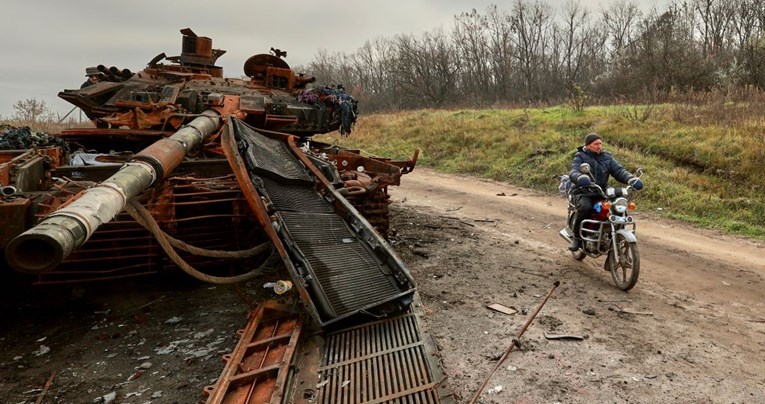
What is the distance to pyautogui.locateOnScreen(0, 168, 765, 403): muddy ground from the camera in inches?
129

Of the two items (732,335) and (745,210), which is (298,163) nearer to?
(732,335)

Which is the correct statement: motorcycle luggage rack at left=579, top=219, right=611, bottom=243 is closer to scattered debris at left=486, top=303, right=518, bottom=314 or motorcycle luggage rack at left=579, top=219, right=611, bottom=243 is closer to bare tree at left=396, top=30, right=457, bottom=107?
scattered debris at left=486, top=303, right=518, bottom=314

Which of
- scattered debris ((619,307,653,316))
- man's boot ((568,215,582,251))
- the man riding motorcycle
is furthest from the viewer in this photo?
man's boot ((568,215,582,251))

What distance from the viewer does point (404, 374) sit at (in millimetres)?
3121

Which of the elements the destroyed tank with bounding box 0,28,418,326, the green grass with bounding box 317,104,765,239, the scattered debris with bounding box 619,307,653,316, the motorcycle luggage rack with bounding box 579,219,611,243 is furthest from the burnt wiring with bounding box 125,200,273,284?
the green grass with bounding box 317,104,765,239

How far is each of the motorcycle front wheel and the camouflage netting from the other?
19.0ft

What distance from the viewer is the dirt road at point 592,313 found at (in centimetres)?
328

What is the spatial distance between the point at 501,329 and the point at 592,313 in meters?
0.91

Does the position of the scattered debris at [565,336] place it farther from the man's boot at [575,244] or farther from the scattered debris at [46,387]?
the scattered debris at [46,387]

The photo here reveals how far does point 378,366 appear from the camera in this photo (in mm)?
3217

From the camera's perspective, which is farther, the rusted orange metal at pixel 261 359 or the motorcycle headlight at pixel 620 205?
the motorcycle headlight at pixel 620 205

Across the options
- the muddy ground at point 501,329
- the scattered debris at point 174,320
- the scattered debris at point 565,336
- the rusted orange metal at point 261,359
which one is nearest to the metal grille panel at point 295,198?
the muddy ground at point 501,329

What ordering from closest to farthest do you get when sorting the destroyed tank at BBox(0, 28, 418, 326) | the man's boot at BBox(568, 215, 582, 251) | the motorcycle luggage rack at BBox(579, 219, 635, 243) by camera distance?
the destroyed tank at BBox(0, 28, 418, 326)
the motorcycle luggage rack at BBox(579, 219, 635, 243)
the man's boot at BBox(568, 215, 582, 251)

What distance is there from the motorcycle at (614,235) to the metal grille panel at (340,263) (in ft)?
8.07
